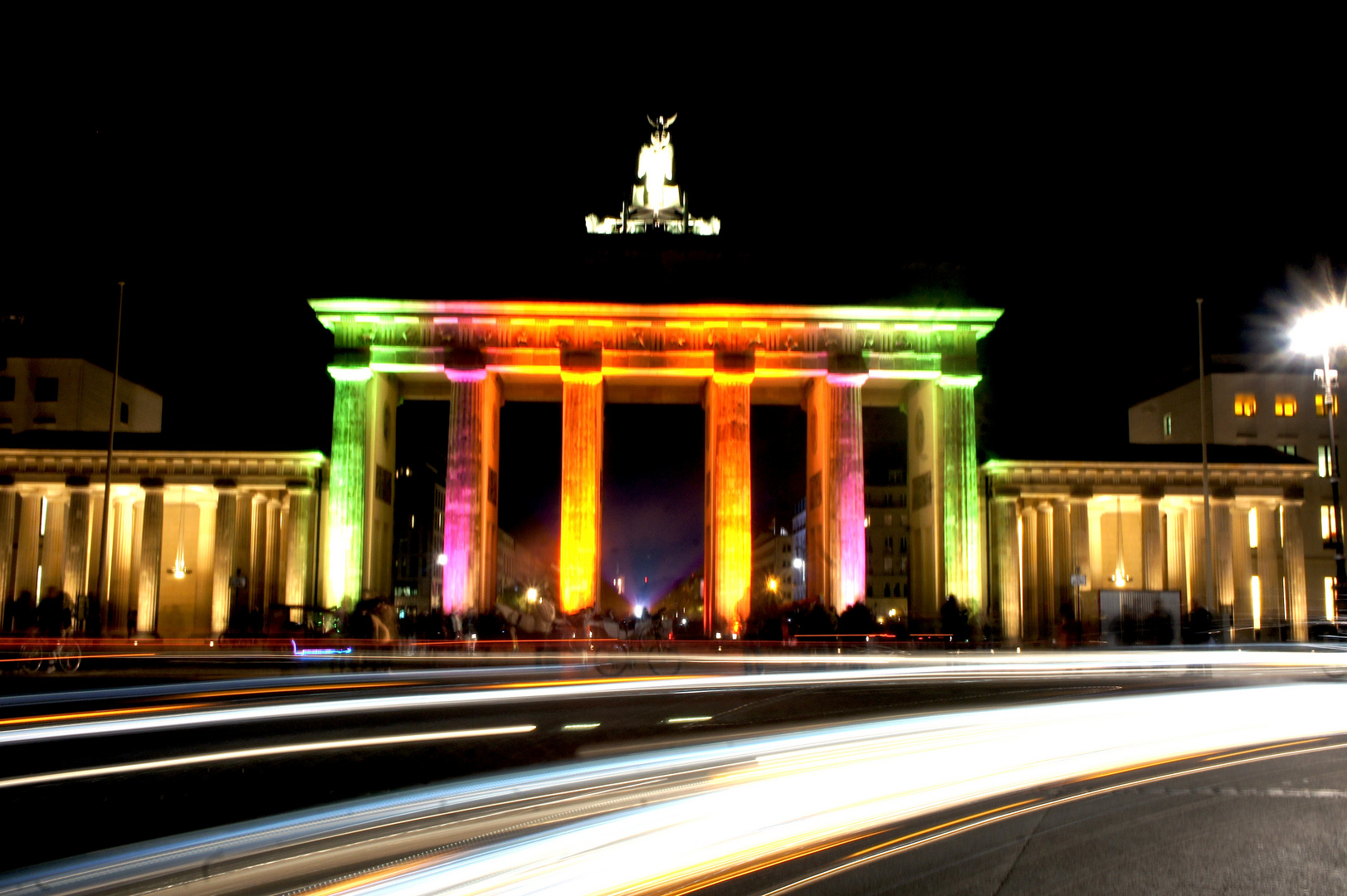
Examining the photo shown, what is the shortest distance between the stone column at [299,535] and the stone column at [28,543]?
10701 millimetres

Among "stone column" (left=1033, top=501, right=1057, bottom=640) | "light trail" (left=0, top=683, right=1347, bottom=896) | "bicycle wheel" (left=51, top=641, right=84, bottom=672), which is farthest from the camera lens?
"stone column" (left=1033, top=501, right=1057, bottom=640)

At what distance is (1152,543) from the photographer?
2035 inches

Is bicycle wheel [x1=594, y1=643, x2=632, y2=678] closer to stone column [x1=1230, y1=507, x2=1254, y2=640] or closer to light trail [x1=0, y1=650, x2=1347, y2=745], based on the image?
light trail [x1=0, y1=650, x2=1347, y2=745]

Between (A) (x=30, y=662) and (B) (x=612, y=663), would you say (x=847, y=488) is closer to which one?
(B) (x=612, y=663)

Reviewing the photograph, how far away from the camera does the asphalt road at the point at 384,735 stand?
851 cm

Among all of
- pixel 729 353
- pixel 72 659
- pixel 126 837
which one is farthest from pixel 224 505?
pixel 126 837

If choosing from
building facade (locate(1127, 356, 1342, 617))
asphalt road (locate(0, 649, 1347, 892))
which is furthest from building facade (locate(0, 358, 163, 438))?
building facade (locate(1127, 356, 1342, 617))

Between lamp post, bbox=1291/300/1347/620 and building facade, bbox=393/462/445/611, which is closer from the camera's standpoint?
lamp post, bbox=1291/300/1347/620

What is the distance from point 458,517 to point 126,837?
41.0 meters

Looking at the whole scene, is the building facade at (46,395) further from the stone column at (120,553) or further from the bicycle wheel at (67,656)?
the bicycle wheel at (67,656)

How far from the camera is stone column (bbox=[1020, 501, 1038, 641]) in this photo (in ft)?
174

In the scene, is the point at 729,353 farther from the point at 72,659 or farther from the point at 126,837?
the point at 126,837

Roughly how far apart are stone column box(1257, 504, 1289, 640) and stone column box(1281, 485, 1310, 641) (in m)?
0.33

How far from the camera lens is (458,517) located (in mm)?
48500
